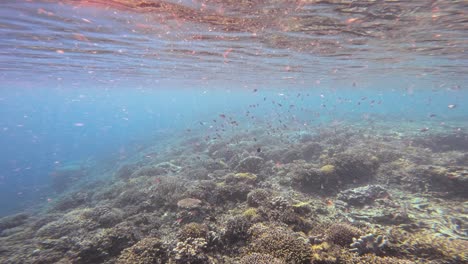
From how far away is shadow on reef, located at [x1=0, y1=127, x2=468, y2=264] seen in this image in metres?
6.22

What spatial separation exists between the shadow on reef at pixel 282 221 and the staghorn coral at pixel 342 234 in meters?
0.03

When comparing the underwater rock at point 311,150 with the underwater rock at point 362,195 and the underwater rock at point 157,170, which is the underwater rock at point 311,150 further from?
the underwater rock at point 157,170

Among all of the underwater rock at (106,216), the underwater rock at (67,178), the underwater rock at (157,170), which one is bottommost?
the underwater rock at (67,178)

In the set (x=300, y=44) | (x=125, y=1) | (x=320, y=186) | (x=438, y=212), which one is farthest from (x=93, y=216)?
(x=300, y=44)

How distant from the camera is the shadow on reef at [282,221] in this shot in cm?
622

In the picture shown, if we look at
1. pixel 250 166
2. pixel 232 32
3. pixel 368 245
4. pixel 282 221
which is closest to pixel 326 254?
pixel 368 245

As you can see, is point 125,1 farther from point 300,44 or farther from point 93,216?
point 300,44

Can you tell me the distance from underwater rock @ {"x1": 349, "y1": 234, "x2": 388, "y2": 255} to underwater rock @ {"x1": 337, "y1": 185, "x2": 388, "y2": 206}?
4.13 metres

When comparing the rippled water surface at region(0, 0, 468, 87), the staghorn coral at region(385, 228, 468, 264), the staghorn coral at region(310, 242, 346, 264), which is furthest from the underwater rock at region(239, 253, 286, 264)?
the rippled water surface at region(0, 0, 468, 87)

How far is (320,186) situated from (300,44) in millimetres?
10610

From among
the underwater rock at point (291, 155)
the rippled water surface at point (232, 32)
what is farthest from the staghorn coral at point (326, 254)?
the underwater rock at point (291, 155)

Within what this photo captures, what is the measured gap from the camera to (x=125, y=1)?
989 cm

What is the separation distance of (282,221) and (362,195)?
15.8ft

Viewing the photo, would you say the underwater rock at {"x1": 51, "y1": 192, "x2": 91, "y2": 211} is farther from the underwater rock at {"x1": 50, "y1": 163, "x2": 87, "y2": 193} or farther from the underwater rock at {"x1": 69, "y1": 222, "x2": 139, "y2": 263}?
the underwater rock at {"x1": 50, "y1": 163, "x2": 87, "y2": 193}
